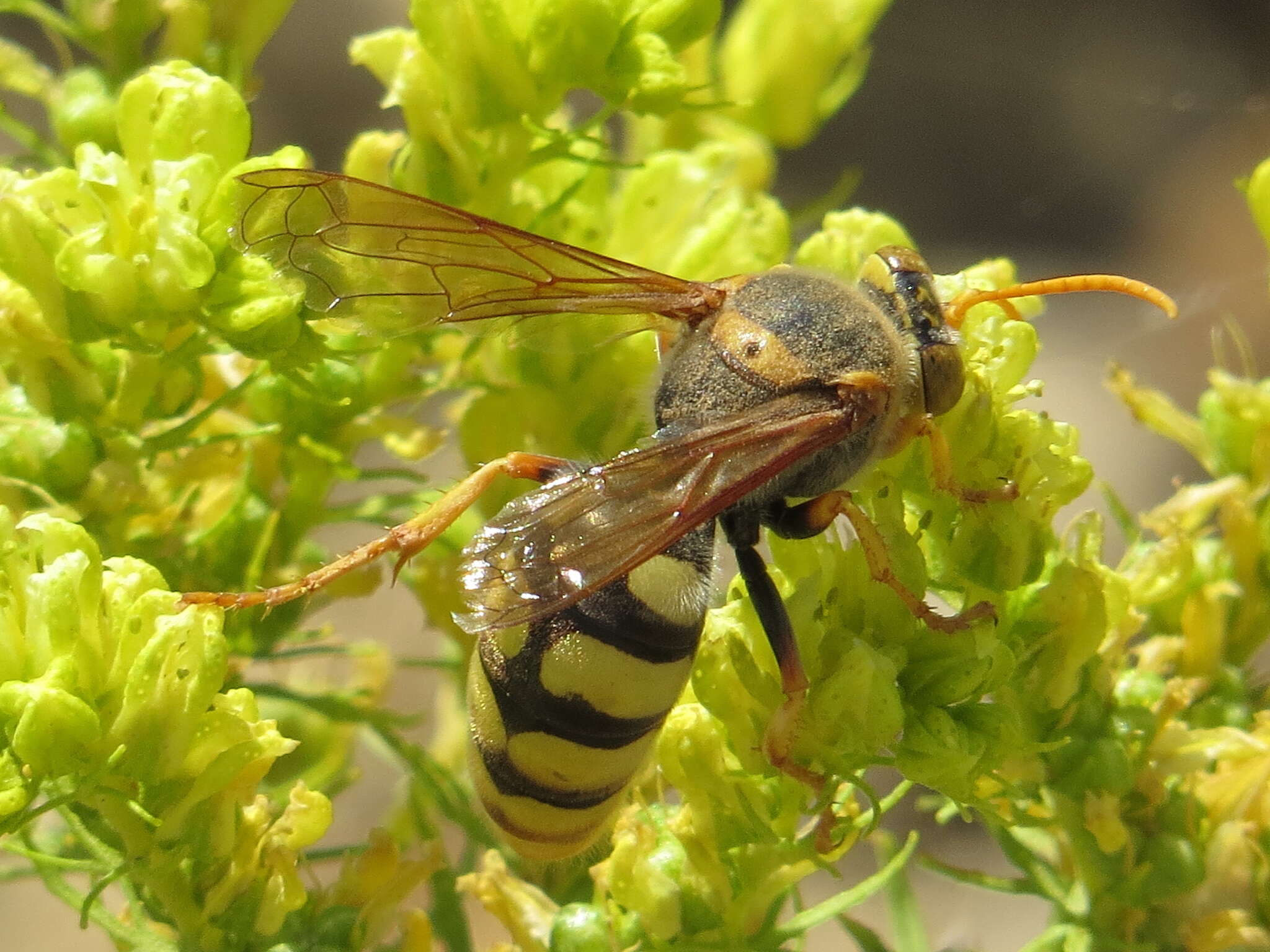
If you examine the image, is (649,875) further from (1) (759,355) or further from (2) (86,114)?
(2) (86,114)

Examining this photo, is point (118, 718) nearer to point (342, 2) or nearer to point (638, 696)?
point (638, 696)

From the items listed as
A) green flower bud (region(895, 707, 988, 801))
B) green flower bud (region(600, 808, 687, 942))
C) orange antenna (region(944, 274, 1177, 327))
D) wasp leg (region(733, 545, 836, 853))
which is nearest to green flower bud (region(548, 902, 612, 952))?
green flower bud (region(600, 808, 687, 942))

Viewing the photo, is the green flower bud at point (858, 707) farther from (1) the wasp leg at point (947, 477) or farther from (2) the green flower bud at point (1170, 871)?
(2) the green flower bud at point (1170, 871)

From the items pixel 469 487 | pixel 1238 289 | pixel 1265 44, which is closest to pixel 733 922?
pixel 469 487

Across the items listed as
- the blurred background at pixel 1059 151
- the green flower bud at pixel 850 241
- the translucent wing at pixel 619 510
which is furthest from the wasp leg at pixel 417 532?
the blurred background at pixel 1059 151

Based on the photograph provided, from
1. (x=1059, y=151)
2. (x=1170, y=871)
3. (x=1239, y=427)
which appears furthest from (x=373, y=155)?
(x=1059, y=151)

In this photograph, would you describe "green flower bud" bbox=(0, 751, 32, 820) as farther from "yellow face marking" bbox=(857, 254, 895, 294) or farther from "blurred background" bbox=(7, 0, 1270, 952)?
"blurred background" bbox=(7, 0, 1270, 952)
